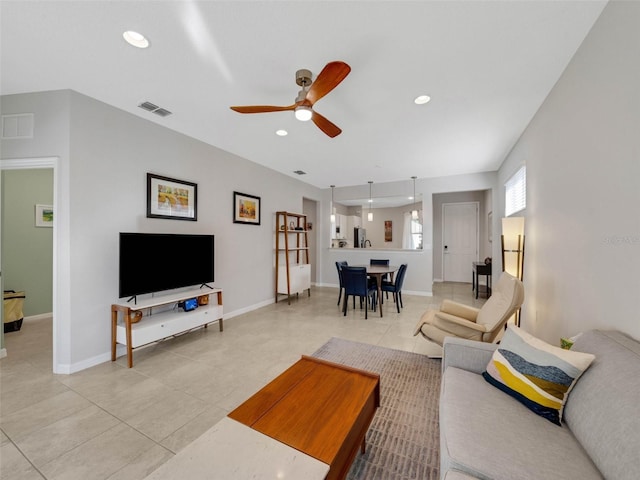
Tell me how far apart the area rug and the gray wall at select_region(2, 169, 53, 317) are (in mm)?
4510

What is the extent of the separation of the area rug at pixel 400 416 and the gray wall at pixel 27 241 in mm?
4510

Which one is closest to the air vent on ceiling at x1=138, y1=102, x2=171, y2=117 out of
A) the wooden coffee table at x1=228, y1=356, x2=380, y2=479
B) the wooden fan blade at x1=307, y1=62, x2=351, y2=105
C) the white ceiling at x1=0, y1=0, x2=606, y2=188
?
the white ceiling at x1=0, y1=0, x2=606, y2=188

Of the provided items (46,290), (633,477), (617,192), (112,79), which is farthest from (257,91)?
(46,290)

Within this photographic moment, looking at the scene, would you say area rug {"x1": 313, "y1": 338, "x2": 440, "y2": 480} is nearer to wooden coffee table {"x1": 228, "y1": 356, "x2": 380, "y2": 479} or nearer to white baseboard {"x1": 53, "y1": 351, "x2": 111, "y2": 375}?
wooden coffee table {"x1": 228, "y1": 356, "x2": 380, "y2": 479}

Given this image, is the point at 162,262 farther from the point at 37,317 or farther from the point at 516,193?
the point at 516,193

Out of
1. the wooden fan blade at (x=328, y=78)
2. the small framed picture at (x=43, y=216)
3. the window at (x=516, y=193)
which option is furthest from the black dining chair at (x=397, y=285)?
the small framed picture at (x=43, y=216)

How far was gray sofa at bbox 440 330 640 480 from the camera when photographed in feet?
3.03

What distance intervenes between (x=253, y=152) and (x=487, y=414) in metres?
4.24

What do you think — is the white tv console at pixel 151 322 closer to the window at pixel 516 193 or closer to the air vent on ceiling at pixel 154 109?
the air vent on ceiling at pixel 154 109

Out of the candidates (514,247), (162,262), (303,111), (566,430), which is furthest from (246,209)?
(566,430)

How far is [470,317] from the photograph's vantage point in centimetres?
281

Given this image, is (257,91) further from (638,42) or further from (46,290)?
(46,290)

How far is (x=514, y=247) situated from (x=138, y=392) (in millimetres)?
4285

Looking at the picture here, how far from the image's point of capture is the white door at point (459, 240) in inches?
277
